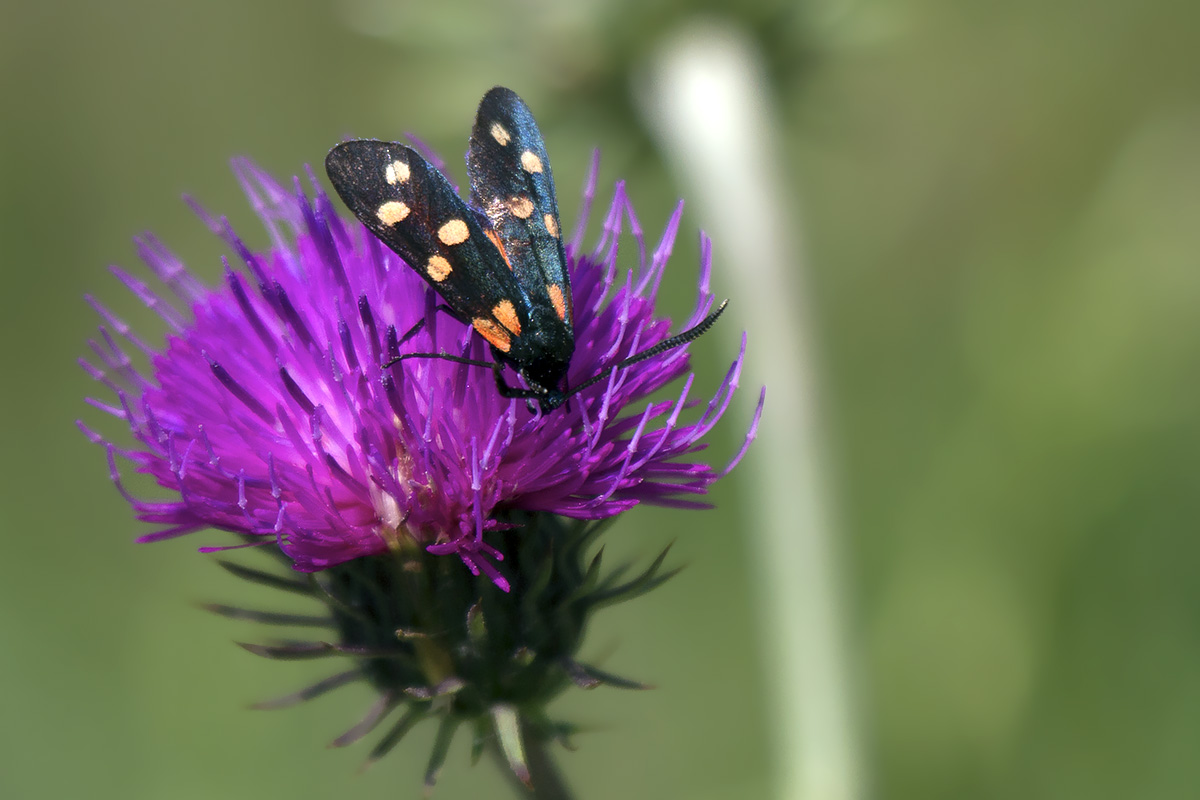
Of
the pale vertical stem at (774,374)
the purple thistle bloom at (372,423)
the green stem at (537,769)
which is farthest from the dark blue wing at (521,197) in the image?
the pale vertical stem at (774,374)

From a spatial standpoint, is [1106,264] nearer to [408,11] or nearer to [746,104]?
[746,104]

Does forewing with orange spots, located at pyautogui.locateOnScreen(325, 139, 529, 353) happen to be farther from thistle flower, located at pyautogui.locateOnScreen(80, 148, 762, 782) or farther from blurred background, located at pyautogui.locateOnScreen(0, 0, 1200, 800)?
blurred background, located at pyautogui.locateOnScreen(0, 0, 1200, 800)

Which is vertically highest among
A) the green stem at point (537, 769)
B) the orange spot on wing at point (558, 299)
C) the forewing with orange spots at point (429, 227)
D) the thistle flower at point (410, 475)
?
the forewing with orange spots at point (429, 227)

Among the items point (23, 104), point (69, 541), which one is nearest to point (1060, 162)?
point (69, 541)

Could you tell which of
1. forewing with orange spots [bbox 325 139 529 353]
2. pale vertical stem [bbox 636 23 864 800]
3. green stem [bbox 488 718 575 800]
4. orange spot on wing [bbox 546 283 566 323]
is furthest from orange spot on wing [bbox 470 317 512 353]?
pale vertical stem [bbox 636 23 864 800]

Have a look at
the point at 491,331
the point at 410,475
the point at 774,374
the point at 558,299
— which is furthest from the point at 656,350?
the point at 774,374

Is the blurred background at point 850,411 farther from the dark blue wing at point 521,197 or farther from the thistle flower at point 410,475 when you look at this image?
the dark blue wing at point 521,197

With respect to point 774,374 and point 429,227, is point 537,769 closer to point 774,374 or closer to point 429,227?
point 429,227
